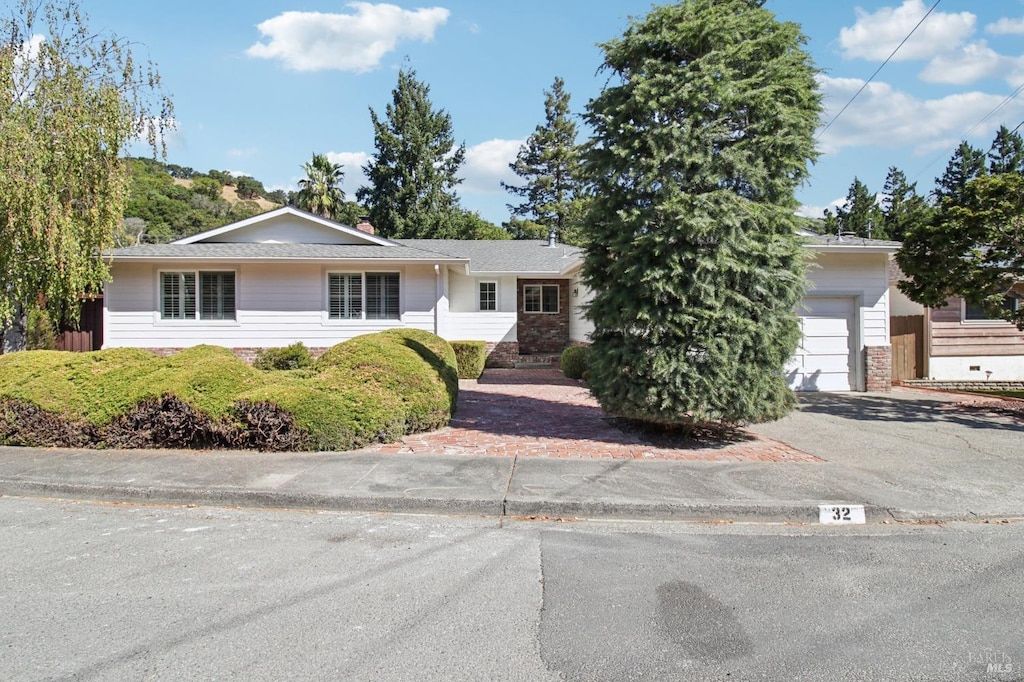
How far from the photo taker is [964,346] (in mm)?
15711

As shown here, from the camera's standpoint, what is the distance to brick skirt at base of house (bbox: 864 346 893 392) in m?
13.6

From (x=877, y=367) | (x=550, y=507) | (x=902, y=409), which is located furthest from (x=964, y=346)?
(x=550, y=507)

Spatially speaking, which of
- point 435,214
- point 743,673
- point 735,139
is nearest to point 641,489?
point 743,673

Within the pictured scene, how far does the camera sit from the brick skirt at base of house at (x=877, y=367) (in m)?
13.6

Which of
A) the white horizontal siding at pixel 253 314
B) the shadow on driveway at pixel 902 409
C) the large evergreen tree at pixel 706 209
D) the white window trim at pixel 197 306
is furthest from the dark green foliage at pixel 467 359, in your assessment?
the large evergreen tree at pixel 706 209

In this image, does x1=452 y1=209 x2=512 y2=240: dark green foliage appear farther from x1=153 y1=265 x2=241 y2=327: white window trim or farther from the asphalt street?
the asphalt street

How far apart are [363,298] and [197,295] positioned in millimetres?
4258

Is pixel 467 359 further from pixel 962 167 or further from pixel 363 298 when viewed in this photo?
pixel 962 167

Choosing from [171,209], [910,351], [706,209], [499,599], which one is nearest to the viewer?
[499,599]

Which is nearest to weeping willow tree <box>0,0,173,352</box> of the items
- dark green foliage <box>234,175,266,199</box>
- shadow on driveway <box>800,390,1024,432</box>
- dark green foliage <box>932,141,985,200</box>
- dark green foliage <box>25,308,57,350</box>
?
dark green foliage <box>25,308,57,350</box>

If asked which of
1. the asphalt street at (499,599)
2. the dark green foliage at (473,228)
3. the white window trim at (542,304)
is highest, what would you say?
the dark green foliage at (473,228)

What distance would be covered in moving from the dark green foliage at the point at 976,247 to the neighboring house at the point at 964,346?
191 inches

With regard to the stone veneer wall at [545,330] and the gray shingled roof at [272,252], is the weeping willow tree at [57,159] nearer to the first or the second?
the gray shingled roof at [272,252]

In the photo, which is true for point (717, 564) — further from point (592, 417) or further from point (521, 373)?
point (521, 373)
